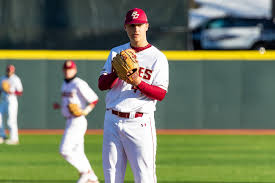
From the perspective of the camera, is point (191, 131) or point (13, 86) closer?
point (13, 86)

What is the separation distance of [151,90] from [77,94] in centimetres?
399

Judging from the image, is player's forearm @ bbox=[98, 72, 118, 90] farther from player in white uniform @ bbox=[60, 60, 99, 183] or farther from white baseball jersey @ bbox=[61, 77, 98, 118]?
white baseball jersey @ bbox=[61, 77, 98, 118]

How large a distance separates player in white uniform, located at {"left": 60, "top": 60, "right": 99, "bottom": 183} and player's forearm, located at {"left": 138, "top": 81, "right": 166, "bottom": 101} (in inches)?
130

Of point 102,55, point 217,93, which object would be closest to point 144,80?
point 102,55

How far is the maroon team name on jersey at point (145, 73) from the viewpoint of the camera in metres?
5.87

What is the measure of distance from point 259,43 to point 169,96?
22.0 feet

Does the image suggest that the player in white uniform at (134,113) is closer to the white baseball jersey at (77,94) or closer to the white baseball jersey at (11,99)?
the white baseball jersey at (77,94)

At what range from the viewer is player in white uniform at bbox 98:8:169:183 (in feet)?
19.1

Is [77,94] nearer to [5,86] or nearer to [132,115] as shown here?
[132,115]

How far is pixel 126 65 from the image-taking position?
5555 mm

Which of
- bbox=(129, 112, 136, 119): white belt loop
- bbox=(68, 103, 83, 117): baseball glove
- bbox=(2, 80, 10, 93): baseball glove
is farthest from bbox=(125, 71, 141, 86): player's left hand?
bbox=(2, 80, 10, 93): baseball glove

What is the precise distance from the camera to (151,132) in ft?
19.4

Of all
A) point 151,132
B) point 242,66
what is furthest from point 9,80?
point 151,132

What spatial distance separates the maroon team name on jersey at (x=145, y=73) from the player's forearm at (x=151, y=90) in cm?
14
